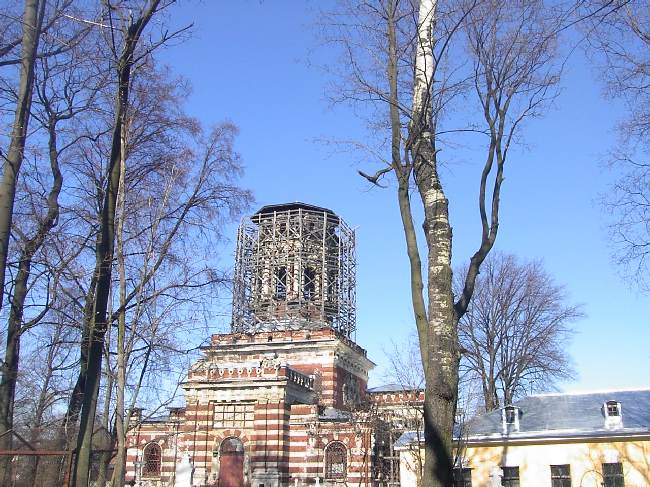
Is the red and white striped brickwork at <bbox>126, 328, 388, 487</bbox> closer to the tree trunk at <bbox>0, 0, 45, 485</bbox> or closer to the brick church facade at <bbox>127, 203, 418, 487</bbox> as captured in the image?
the brick church facade at <bbox>127, 203, 418, 487</bbox>

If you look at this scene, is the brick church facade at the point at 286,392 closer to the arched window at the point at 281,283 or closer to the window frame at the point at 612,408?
the arched window at the point at 281,283

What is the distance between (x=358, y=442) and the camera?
2984 centimetres

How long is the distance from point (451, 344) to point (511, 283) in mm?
29729

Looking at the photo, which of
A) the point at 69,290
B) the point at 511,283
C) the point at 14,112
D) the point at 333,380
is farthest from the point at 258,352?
the point at 14,112

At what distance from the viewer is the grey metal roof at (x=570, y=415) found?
23978 mm

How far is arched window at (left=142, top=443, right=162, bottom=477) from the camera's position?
3316 centimetres

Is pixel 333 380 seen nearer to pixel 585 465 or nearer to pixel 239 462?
pixel 239 462

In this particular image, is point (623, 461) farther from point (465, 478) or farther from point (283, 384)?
point (283, 384)

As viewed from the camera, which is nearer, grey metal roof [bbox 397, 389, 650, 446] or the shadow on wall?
the shadow on wall

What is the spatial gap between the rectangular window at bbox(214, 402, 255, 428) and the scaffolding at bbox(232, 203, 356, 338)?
7.01 m

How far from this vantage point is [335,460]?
30.5 meters

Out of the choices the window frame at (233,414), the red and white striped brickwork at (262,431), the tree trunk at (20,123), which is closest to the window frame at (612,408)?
the red and white striped brickwork at (262,431)

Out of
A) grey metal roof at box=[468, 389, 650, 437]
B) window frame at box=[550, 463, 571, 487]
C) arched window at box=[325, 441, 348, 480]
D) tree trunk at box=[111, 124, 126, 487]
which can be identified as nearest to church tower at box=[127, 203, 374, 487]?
arched window at box=[325, 441, 348, 480]

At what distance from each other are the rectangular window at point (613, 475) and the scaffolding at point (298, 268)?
19.0 metres
